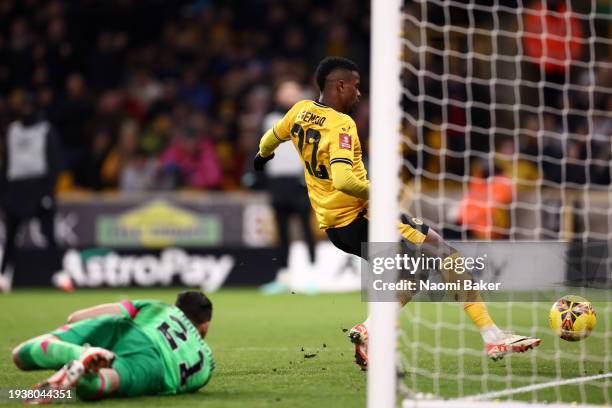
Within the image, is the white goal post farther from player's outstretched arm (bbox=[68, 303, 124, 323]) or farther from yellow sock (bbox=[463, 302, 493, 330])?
yellow sock (bbox=[463, 302, 493, 330])

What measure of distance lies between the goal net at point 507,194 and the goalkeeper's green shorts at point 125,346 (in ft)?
3.76

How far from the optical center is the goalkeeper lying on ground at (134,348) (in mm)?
4926

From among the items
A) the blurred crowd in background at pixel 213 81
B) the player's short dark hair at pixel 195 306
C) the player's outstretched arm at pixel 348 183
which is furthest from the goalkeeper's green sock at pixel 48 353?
the blurred crowd in background at pixel 213 81

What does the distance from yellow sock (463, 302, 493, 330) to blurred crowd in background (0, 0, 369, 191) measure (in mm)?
7719

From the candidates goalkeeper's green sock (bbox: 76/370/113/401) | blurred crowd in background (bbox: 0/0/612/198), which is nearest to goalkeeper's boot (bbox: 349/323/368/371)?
goalkeeper's green sock (bbox: 76/370/113/401)

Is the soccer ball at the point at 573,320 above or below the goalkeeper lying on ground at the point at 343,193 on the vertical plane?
below

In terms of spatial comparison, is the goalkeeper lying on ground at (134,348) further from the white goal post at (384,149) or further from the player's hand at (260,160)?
the player's hand at (260,160)

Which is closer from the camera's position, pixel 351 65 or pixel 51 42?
pixel 351 65

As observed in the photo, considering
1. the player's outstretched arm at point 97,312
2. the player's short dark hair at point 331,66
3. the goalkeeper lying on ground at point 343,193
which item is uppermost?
the player's short dark hair at point 331,66

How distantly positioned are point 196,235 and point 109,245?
1.08m

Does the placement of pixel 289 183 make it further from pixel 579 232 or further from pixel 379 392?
pixel 379 392

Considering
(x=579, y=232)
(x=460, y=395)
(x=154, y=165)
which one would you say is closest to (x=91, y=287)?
(x=154, y=165)

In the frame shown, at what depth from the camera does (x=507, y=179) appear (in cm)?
1251

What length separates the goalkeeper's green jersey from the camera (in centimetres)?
509
